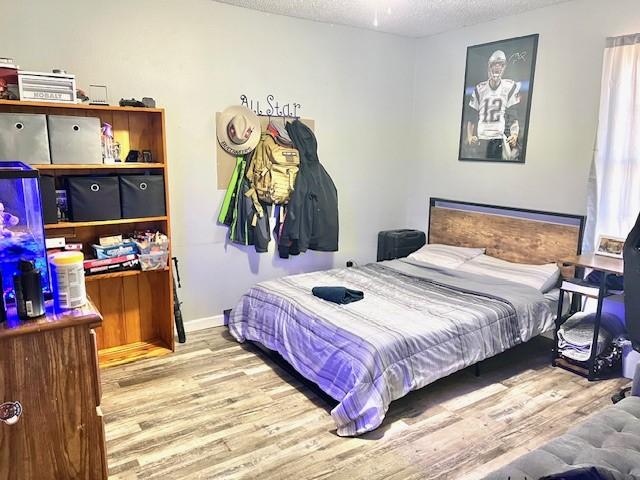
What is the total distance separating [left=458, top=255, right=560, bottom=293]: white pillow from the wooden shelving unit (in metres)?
2.44

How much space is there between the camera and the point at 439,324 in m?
2.86

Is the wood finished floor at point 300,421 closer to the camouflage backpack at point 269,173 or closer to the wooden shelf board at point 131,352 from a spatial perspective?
the wooden shelf board at point 131,352

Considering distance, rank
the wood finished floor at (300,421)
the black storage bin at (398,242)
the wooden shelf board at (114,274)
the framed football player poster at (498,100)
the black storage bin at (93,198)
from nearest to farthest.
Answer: the wood finished floor at (300,421) → the black storage bin at (93,198) → the wooden shelf board at (114,274) → the framed football player poster at (498,100) → the black storage bin at (398,242)

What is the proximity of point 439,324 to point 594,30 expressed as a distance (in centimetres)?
239

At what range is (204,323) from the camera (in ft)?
13.0

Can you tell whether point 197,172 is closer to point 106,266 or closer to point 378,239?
point 106,266

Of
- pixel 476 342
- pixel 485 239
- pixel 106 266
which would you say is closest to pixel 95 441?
pixel 106 266

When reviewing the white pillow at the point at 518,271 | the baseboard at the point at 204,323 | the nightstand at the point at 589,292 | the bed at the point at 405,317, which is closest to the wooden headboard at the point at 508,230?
the bed at the point at 405,317

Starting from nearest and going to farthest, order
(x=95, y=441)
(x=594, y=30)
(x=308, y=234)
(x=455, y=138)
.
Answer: (x=95, y=441) → (x=594, y=30) → (x=308, y=234) → (x=455, y=138)

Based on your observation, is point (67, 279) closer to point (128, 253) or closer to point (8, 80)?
point (128, 253)

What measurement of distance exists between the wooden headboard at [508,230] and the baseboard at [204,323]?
7.17 ft

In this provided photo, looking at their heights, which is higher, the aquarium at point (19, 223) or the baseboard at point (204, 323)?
the aquarium at point (19, 223)

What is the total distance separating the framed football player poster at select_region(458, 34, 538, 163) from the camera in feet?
12.6

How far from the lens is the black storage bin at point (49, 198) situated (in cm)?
282
